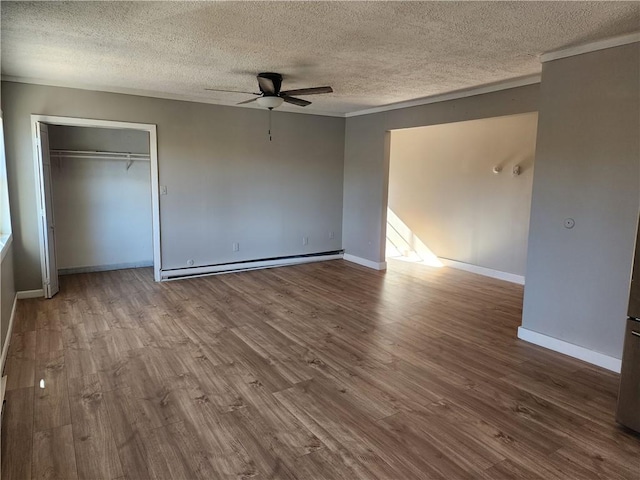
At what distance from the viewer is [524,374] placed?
3.25m

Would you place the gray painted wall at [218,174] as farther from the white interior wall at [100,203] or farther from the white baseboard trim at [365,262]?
the white interior wall at [100,203]

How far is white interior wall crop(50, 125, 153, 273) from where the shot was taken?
6016mm

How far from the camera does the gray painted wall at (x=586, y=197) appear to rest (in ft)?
10.2

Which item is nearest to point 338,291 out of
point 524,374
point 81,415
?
point 524,374

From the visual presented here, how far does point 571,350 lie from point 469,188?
368 centimetres

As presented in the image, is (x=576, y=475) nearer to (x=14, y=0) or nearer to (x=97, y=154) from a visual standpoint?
(x=14, y=0)

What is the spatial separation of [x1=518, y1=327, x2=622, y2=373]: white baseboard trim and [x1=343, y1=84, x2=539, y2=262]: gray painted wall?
278cm

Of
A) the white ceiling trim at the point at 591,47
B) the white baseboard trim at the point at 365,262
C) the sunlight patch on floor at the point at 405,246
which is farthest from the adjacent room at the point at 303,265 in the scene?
the sunlight patch on floor at the point at 405,246

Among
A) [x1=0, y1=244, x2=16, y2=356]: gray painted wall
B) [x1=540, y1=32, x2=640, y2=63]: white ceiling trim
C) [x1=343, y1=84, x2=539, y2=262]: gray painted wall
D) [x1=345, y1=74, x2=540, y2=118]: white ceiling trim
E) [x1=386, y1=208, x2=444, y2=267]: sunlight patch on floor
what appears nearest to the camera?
[x1=540, y1=32, x2=640, y2=63]: white ceiling trim

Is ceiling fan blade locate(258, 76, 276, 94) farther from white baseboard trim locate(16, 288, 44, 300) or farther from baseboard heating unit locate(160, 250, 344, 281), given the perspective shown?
white baseboard trim locate(16, 288, 44, 300)

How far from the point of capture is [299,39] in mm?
3137

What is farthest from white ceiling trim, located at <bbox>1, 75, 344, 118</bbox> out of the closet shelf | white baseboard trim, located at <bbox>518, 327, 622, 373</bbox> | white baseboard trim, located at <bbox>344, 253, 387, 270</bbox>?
white baseboard trim, located at <bbox>518, 327, 622, 373</bbox>

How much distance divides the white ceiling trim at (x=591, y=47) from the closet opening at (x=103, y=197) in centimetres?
470

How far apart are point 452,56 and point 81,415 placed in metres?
3.88
